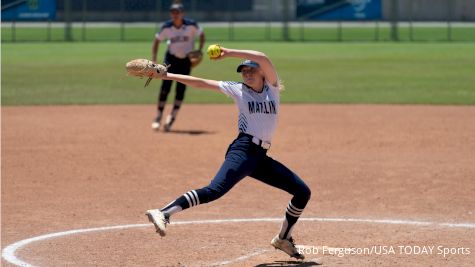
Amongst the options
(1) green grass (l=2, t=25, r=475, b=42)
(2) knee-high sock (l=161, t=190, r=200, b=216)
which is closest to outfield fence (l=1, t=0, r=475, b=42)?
(1) green grass (l=2, t=25, r=475, b=42)

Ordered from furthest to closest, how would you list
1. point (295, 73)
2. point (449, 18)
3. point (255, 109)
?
point (449, 18), point (295, 73), point (255, 109)

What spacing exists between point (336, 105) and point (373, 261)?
552 inches

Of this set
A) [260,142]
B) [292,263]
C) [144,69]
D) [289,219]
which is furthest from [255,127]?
[292,263]

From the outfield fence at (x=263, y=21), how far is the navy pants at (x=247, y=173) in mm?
38320

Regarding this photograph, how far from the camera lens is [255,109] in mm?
9453

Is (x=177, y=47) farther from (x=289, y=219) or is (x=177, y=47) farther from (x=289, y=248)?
(x=289, y=248)

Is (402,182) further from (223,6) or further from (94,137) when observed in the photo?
(223,6)

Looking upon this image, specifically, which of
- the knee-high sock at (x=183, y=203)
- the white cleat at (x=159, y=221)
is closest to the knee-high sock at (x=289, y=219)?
the knee-high sock at (x=183, y=203)

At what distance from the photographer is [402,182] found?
558 inches

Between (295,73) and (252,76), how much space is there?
74.9ft

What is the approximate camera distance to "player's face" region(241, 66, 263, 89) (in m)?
9.39

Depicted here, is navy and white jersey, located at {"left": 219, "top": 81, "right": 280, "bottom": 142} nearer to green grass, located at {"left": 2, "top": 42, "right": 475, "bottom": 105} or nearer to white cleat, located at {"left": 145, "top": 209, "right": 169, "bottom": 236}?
white cleat, located at {"left": 145, "top": 209, "right": 169, "bottom": 236}

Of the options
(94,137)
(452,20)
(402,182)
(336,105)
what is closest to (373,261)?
(402,182)

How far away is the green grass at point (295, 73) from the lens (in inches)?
998
